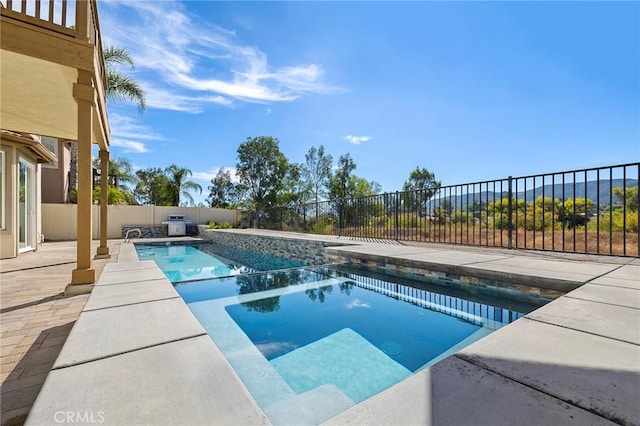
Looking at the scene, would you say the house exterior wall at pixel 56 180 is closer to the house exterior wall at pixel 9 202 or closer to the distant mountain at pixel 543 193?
the house exterior wall at pixel 9 202

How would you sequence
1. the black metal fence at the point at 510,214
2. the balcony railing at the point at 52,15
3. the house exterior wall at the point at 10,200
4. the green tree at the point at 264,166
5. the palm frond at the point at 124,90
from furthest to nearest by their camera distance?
the green tree at the point at 264,166, the palm frond at the point at 124,90, the house exterior wall at the point at 10,200, the black metal fence at the point at 510,214, the balcony railing at the point at 52,15

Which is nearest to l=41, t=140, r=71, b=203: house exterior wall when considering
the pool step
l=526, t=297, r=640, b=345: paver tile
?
the pool step

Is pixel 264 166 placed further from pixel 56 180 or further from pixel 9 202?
pixel 9 202

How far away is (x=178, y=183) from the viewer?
19266 millimetres

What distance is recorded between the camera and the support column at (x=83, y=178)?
2.95 metres

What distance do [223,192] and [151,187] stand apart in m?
5.82

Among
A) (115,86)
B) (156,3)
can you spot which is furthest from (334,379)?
(115,86)

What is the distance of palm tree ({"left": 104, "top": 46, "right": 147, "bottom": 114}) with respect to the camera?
9.55 m

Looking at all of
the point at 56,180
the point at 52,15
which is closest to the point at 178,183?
the point at 56,180

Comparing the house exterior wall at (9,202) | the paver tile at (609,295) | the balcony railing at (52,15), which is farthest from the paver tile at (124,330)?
the house exterior wall at (9,202)

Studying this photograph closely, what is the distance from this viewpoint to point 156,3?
18.9 feet

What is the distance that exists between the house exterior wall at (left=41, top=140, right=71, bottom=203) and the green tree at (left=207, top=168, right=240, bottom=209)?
971 cm

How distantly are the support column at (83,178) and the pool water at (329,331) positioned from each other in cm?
107

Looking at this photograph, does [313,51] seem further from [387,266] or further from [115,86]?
[115,86]
